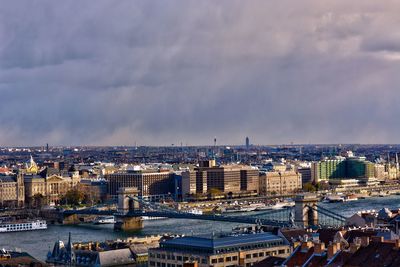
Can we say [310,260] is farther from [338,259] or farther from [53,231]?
[53,231]

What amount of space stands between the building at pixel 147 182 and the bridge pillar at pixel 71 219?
2334 centimetres

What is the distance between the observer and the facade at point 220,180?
105938 millimetres

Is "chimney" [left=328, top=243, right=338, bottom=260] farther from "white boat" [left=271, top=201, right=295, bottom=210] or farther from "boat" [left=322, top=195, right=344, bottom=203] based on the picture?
"boat" [left=322, top=195, right=344, bottom=203]

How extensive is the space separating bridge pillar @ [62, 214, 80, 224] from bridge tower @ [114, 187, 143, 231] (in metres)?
3.54

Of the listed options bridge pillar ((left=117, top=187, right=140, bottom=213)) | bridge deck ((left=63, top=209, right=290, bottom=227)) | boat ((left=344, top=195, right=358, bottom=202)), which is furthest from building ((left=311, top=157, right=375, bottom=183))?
bridge deck ((left=63, top=209, right=290, bottom=227))

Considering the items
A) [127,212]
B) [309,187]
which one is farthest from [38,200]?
[309,187]

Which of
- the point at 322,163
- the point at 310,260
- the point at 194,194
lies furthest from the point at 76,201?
the point at 310,260

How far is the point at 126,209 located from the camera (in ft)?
262

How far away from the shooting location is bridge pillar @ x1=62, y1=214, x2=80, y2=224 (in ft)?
258

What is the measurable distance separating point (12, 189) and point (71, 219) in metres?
20.4

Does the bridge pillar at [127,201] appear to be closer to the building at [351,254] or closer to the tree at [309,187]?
the tree at [309,187]

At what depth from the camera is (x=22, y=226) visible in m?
71.1

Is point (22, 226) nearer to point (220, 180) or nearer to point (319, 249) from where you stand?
point (220, 180)

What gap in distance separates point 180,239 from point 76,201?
5873 centimetres
